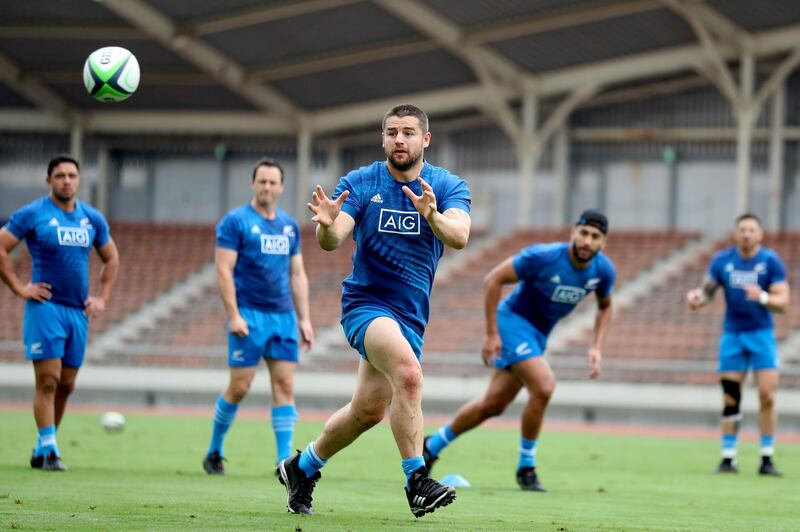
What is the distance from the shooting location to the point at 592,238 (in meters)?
11.0

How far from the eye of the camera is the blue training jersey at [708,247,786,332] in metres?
13.6

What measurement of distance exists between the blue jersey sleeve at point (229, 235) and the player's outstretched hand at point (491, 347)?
89.0 inches

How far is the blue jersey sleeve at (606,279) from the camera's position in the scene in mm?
11406

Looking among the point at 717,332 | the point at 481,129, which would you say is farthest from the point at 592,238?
the point at 481,129

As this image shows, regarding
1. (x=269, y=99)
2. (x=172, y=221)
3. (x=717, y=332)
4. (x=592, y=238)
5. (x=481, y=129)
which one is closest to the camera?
(x=592, y=238)

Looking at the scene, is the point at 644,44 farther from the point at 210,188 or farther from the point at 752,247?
the point at 752,247

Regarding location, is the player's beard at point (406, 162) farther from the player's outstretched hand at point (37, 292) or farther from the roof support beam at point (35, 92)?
the roof support beam at point (35, 92)

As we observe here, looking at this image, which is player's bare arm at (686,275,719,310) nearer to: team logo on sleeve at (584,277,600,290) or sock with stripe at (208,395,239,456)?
team logo on sleeve at (584,277,600,290)

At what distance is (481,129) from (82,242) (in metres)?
26.1

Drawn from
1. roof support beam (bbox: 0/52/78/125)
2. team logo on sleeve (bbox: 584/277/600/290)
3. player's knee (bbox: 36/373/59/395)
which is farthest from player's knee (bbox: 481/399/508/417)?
roof support beam (bbox: 0/52/78/125)

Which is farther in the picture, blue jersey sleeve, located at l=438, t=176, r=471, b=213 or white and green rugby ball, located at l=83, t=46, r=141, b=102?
white and green rugby ball, located at l=83, t=46, r=141, b=102

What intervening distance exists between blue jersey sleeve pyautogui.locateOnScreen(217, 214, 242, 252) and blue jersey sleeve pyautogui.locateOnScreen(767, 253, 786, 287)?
5.47m

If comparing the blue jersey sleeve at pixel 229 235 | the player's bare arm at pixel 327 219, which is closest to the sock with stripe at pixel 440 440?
the blue jersey sleeve at pixel 229 235

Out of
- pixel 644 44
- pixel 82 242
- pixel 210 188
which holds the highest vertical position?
pixel 644 44
